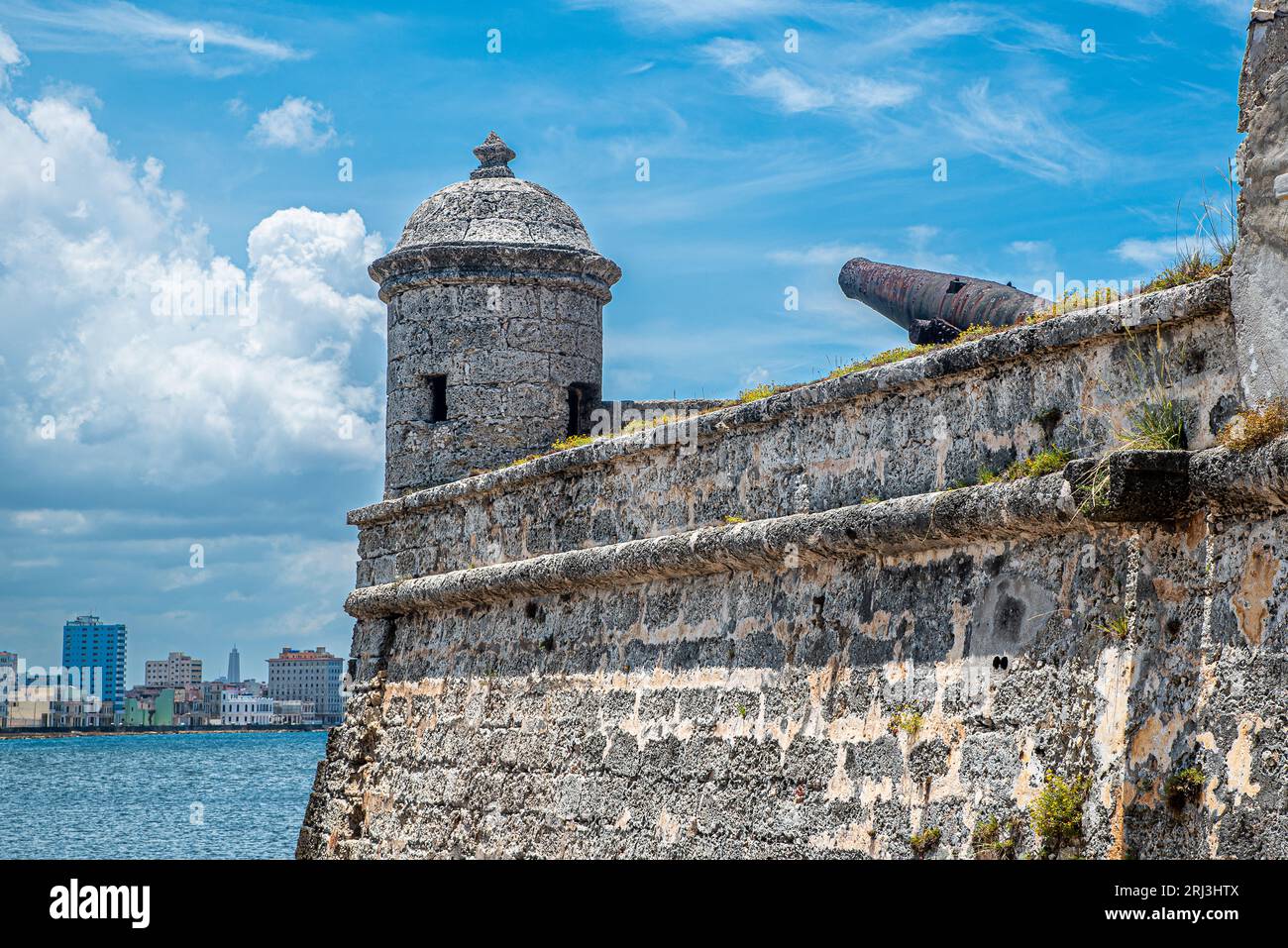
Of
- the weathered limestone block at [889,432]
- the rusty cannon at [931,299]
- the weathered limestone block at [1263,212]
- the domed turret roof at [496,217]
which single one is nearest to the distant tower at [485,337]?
the domed turret roof at [496,217]

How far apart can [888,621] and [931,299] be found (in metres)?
3.02

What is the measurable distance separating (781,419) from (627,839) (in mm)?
2083

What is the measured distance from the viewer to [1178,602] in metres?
5.07

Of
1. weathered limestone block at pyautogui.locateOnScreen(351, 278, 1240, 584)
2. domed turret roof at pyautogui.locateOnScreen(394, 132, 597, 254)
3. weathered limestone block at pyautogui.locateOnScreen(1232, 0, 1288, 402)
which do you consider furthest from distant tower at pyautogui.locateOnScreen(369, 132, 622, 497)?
weathered limestone block at pyautogui.locateOnScreen(1232, 0, 1288, 402)

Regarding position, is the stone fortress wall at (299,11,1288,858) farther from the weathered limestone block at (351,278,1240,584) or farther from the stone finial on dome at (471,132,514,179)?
the stone finial on dome at (471,132,514,179)

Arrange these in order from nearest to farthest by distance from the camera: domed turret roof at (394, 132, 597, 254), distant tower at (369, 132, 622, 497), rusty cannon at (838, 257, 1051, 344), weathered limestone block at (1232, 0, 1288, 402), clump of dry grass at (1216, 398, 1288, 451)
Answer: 1. clump of dry grass at (1216, 398, 1288, 451)
2. weathered limestone block at (1232, 0, 1288, 402)
3. rusty cannon at (838, 257, 1051, 344)
4. distant tower at (369, 132, 622, 497)
5. domed turret roof at (394, 132, 597, 254)

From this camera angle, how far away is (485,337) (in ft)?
36.0

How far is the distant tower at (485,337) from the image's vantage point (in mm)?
10945

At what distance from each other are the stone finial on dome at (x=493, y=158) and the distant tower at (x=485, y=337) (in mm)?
405

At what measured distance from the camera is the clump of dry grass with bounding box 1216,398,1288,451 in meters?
4.74

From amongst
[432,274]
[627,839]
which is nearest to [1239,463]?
[627,839]

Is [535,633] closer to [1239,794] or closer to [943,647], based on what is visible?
[943,647]

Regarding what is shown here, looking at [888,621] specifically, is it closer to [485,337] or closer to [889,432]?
[889,432]

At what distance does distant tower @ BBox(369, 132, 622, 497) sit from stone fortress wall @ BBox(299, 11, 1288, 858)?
1146mm
